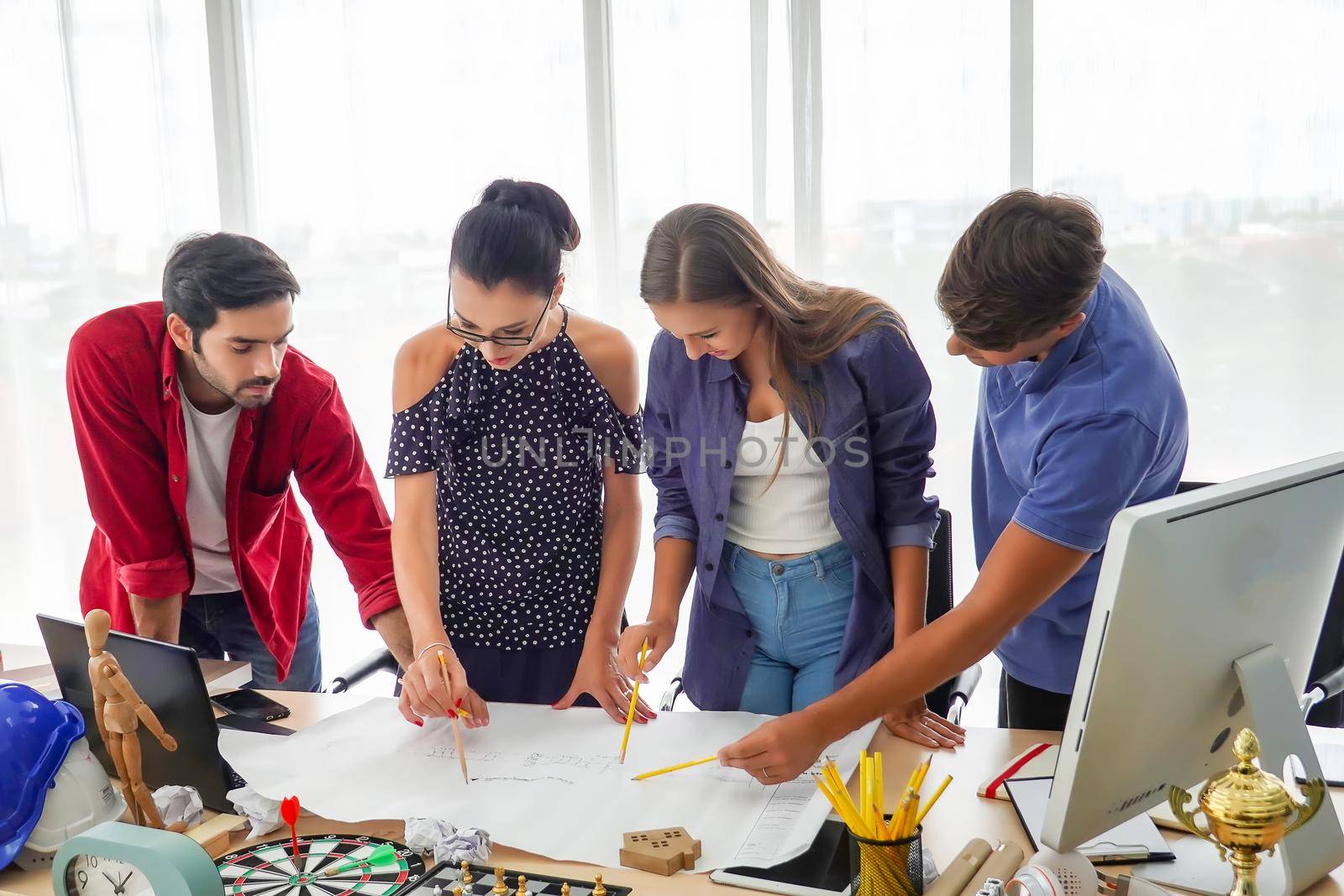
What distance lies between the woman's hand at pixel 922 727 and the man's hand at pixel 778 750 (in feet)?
0.77

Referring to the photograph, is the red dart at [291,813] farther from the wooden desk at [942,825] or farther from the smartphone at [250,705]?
the smartphone at [250,705]

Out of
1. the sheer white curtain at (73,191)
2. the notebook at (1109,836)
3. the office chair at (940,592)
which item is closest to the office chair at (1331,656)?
the office chair at (940,592)

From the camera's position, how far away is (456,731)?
1.41 meters

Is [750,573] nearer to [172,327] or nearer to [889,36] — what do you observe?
[172,327]

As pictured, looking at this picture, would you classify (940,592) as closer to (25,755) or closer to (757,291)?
(757,291)

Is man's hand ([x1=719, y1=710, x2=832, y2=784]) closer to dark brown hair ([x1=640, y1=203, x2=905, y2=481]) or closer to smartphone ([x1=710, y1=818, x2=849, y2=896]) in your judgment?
smartphone ([x1=710, y1=818, x2=849, y2=896])

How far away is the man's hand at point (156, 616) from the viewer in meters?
1.88

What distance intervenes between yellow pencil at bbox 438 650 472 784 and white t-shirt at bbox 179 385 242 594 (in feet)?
2.18

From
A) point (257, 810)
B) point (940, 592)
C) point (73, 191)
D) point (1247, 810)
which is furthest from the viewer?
point (73, 191)

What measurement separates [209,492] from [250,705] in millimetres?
461

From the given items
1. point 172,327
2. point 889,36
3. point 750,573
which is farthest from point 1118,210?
point 172,327

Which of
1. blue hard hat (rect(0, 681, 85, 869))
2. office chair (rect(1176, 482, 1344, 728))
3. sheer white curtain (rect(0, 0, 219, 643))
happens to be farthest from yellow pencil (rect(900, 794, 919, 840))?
sheer white curtain (rect(0, 0, 219, 643))

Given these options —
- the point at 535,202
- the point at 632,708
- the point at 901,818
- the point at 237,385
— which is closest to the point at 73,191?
the point at 237,385

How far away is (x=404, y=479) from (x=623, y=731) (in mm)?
543
